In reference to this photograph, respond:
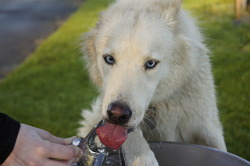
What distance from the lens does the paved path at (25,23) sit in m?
6.78

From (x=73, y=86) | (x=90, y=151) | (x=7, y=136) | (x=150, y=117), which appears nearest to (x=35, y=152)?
(x=7, y=136)

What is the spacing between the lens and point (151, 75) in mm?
2484

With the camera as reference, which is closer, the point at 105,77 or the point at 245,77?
the point at 105,77

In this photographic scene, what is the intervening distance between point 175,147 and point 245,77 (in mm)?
2670

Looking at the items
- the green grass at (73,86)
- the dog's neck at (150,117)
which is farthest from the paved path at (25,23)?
the dog's neck at (150,117)

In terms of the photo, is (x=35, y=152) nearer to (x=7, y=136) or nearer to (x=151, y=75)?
(x=7, y=136)

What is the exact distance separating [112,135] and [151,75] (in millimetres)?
477

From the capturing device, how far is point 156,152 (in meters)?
2.44

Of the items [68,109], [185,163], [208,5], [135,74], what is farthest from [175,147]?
[208,5]

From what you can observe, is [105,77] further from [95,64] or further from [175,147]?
[175,147]

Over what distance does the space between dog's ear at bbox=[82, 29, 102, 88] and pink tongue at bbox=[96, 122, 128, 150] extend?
2.29ft

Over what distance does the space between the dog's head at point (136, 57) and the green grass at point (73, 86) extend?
68 centimetres

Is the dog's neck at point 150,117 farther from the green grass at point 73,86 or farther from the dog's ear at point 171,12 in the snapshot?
the green grass at point 73,86

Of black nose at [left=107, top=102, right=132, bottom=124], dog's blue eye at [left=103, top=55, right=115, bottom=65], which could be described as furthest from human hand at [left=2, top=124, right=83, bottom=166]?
dog's blue eye at [left=103, top=55, right=115, bottom=65]
